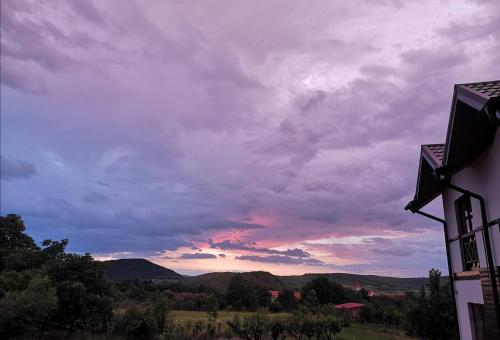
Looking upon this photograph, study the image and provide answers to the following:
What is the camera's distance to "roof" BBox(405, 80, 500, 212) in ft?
17.5

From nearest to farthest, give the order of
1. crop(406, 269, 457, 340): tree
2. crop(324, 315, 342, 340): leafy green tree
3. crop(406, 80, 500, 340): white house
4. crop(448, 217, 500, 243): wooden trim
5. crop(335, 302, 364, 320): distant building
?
crop(406, 80, 500, 340): white house → crop(448, 217, 500, 243): wooden trim → crop(406, 269, 457, 340): tree → crop(324, 315, 342, 340): leafy green tree → crop(335, 302, 364, 320): distant building

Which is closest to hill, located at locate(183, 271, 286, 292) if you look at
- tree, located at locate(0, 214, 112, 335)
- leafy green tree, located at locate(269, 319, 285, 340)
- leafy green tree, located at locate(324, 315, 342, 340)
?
leafy green tree, located at locate(324, 315, 342, 340)

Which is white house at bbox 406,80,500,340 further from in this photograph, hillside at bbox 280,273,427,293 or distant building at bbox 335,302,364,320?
hillside at bbox 280,273,427,293

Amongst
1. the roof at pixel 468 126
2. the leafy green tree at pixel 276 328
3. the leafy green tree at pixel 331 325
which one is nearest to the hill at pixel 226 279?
the leafy green tree at pixel 331 325

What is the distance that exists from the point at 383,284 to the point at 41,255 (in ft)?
362

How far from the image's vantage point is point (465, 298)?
8.79 meters

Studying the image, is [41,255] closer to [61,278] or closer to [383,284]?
[61,278]

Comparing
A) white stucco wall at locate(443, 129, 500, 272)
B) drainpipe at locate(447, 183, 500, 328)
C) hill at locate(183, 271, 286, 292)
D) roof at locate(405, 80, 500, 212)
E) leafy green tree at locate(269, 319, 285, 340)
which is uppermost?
hill at locate(183, 271, 286, 292)

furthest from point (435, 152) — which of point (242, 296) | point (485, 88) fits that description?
point (242, 296)

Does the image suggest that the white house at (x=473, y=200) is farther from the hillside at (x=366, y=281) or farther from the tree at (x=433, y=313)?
the hillside at (x=366, y=281)

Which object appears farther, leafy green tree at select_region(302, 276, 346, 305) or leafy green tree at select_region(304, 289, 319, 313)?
leafy green tree at select_region(302, 276, 346, 305)

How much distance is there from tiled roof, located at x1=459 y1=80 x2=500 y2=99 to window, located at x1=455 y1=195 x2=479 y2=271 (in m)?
2.96

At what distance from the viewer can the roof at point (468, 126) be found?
534cm

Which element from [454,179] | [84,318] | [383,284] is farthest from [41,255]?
[383,284]
